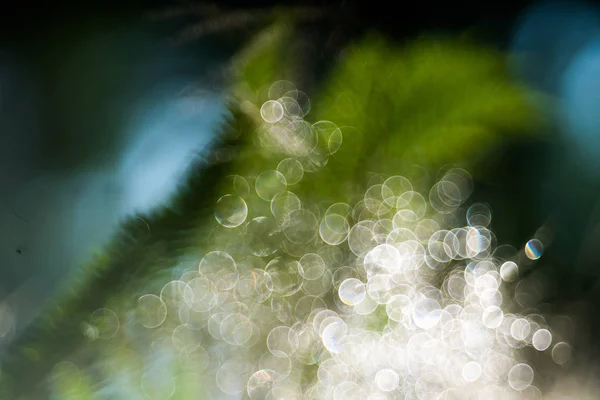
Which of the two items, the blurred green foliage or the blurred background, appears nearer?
the blurred green foliage

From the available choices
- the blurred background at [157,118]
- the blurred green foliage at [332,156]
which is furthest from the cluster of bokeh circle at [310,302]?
the blurred background at [157,118]

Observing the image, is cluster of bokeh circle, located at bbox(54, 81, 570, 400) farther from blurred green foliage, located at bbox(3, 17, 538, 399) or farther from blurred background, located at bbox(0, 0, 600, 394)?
blurred background, located at bbox(0, 0, 600, 394)

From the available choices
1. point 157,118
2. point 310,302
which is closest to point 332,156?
point 310,302

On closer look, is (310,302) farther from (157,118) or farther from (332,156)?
(157,118)

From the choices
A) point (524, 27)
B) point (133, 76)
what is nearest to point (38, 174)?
point (133, 76)

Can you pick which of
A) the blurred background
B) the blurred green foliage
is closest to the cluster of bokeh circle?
the blurred green foliage
